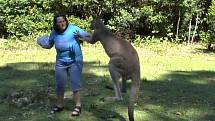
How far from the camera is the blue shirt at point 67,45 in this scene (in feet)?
26.5

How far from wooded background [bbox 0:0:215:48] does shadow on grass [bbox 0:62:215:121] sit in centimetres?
601

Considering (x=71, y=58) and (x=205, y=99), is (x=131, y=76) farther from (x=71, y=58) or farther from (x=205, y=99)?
(x=205, y=99)

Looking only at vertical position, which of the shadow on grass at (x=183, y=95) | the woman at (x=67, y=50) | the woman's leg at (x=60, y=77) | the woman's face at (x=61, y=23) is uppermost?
the woman's face at (x=61, y=23)

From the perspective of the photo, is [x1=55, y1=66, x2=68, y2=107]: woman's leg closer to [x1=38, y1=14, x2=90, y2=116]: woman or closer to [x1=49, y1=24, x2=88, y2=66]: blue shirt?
[x1=38, y1=14, x2=90, y2=116]: woman

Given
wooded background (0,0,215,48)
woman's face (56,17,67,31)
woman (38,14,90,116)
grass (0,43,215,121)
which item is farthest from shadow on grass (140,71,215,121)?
wooded background (0,0,215,48)

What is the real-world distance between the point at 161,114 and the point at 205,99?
157 cm

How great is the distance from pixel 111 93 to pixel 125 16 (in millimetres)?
9537

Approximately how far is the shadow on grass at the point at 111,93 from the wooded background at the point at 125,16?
6.01 metres

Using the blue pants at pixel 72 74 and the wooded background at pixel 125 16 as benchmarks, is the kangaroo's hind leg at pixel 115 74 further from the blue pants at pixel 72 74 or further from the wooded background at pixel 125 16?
the wooded background at pixel 125 16

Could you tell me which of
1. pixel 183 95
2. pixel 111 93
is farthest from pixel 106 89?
pixel 183 95

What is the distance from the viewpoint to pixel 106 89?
10.6 meters

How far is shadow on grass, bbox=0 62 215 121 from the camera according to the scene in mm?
8854

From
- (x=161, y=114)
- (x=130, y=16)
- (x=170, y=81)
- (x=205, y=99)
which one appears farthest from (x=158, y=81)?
(x=130, y=16)

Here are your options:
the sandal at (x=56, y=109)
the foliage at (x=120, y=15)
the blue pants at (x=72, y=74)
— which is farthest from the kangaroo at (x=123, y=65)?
the foliage at (x=120, y=15)
